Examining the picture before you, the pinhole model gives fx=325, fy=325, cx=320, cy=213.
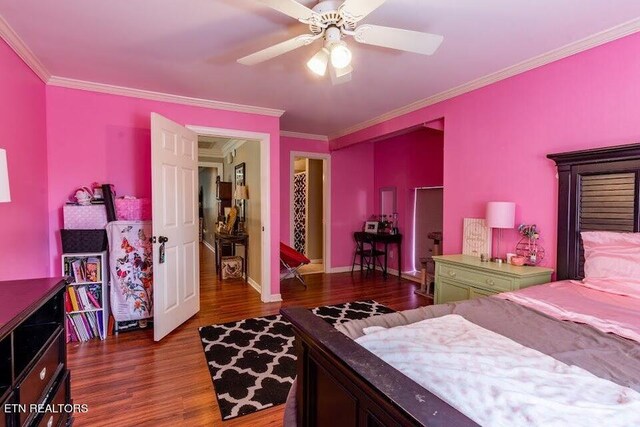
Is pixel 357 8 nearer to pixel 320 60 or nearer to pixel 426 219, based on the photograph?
pixel 320 60

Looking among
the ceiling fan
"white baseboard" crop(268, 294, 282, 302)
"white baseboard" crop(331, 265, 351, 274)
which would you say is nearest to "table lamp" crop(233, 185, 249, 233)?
"white baseboard" crop(268, 294, 282, 302)

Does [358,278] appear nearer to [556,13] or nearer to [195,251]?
[195,251]

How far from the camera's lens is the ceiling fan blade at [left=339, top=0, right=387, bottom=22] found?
1538 mm

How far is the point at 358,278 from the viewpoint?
5.43 meters

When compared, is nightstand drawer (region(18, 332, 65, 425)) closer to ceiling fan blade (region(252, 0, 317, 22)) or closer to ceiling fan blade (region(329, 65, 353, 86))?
ceiling fan blade (region(252, 0, 317, 22))

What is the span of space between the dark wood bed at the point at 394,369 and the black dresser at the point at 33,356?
1006 mm

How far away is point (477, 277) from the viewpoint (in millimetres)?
2732

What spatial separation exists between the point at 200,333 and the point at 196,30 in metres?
2.58

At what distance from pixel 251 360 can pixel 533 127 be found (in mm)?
3030

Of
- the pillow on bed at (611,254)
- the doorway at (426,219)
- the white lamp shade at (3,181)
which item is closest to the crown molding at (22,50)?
the white lamp shade at (3,181)

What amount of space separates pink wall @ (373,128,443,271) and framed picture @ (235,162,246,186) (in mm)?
2488

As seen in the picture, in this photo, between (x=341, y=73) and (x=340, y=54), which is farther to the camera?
(x=341, y=73)

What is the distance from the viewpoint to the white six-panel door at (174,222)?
2910mm

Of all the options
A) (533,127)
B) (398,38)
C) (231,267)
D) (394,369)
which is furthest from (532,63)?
(231,267)
